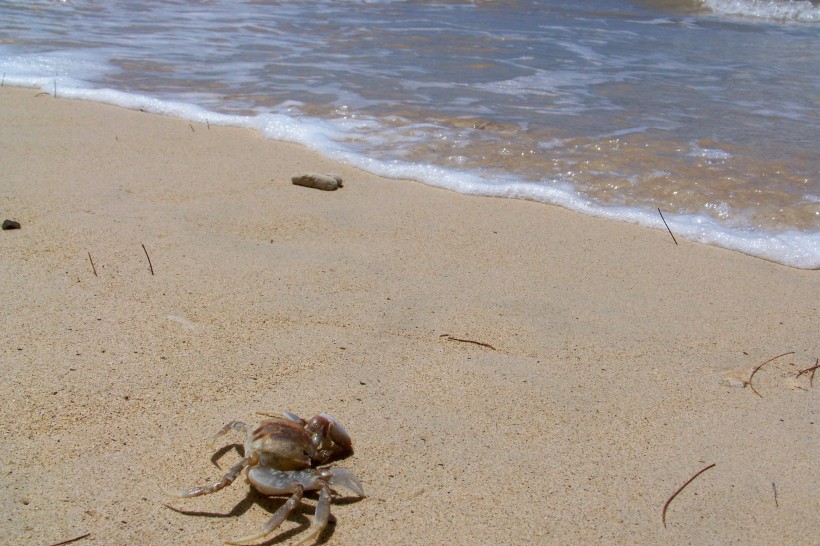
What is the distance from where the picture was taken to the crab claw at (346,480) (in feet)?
6.18

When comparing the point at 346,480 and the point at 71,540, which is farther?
the point at 346,480

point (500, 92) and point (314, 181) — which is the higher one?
point (500, 92)

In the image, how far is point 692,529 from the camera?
197 centimetres

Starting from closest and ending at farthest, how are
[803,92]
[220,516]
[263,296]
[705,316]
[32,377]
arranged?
[220,516], [32,377], [263,296], [705,316], [803,92]

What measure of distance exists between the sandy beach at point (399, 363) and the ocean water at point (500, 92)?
63 cm

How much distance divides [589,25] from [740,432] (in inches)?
336

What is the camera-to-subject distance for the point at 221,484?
187cm

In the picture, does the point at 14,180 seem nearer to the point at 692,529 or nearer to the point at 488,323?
the point at 488,323

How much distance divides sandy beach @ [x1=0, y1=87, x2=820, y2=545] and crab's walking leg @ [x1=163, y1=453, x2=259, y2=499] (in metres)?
0.03

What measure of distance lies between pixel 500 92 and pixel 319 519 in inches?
204

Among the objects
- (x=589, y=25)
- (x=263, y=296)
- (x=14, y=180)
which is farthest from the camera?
(x=589, y=25)

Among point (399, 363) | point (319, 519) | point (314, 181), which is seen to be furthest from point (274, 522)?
point (314, 181)

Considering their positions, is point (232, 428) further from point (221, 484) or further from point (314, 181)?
point (314, 181)

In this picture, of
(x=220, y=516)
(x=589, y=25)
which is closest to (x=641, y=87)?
(x=589, y=25)
